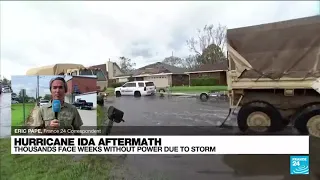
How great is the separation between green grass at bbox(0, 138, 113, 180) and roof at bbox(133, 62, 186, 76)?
110 cm

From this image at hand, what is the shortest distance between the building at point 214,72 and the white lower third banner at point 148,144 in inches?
26.7

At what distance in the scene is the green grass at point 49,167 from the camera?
300 centimetres

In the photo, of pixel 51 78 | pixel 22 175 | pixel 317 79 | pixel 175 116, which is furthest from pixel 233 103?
pixel 22 175

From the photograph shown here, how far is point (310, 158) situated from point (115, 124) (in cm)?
222

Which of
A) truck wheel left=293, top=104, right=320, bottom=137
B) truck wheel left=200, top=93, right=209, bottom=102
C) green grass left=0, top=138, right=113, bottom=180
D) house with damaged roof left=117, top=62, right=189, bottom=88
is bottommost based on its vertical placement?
green grass left=0, top=138, right=113, bottom=180

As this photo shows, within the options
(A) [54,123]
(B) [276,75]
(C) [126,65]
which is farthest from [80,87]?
(B) [276,75]

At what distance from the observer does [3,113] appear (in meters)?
3.10

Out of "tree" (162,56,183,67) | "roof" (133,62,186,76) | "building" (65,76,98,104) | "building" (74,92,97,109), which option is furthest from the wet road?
"tree" (162,56,183,67)

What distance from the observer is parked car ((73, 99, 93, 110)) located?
312 cm

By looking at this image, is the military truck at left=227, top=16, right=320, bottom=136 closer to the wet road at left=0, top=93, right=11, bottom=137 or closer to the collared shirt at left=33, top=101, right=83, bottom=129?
the collared shirt at left=33, top=101, right=83, bottom=129

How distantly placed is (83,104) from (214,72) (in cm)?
161

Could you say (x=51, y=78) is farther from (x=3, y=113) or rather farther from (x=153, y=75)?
(x=153, y=75)

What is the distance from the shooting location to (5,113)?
10.1ft

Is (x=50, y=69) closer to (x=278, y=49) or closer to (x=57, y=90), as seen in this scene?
(x=57, y=90)
